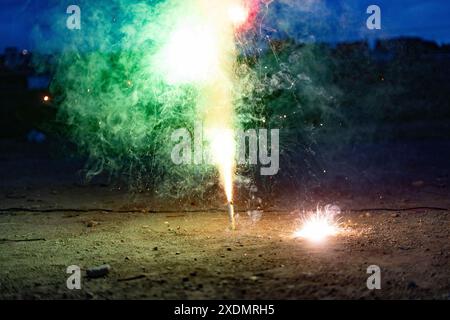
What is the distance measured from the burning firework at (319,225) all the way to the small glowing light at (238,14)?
10.7ft

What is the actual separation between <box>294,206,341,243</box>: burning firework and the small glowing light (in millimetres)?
Result: 3260

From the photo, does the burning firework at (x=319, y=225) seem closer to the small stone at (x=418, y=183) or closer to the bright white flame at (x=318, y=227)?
the bright white flame at (x=318, y=227)

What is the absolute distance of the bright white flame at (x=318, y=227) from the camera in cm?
736

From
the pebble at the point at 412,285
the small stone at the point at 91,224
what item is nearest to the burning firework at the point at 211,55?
the small stone at the point at 91,224

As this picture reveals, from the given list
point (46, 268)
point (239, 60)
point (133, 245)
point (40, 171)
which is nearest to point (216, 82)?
point (239, 60)

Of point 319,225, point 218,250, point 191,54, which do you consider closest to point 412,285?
point 218,250

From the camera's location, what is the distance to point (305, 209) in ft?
30.4

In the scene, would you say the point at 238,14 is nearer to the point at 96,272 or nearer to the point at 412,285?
the point at 96,272

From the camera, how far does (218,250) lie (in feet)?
22.1

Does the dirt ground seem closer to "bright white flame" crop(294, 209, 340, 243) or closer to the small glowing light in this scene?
"bright white flame" crop(294, 209, 340, 243)

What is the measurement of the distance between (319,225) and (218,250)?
205 centimetres

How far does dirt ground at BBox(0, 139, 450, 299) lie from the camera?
5.30 meters

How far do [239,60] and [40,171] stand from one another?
905 cm

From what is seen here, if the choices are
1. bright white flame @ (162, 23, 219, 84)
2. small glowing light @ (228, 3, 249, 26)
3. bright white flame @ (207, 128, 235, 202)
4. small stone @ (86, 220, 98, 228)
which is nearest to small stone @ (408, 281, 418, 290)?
bright white flame @ (207, 128, 235, 202)
